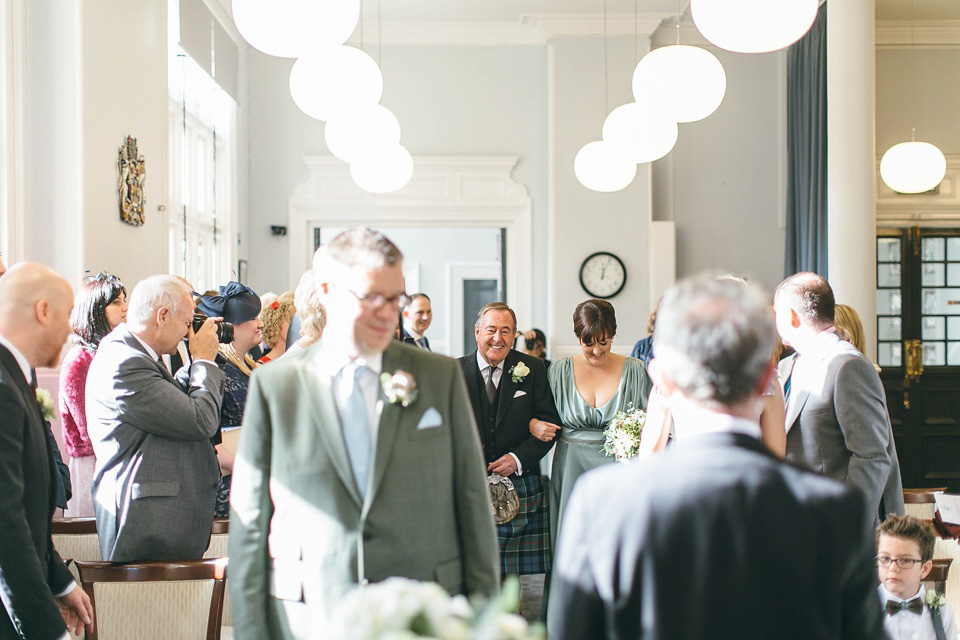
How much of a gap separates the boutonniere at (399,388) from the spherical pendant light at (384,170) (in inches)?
184

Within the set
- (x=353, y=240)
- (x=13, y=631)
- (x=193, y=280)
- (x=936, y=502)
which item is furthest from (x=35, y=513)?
(x=193, y=280)

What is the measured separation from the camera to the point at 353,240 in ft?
6.32

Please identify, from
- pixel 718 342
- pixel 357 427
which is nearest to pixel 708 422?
pixel 718 342

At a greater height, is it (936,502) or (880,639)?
(880,639)

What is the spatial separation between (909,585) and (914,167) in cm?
529

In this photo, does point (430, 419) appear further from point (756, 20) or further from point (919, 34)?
point (919, 34)

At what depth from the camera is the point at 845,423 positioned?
2908 mm

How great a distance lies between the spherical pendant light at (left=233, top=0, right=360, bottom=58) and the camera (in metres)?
3.21

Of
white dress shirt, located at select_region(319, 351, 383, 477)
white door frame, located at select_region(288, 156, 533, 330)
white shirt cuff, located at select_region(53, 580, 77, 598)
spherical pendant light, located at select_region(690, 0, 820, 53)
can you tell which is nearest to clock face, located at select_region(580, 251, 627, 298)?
white door frame, located at select_region(288, 156, 533, 330)

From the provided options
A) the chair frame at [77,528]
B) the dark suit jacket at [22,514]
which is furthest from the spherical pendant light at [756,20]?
the chair frame at [77,528]

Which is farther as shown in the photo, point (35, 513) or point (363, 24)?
point (363, 24)

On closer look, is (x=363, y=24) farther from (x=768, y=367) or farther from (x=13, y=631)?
(x=768, y=367)

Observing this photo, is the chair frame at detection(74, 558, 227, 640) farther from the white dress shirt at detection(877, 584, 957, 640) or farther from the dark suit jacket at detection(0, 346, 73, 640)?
the white dress shirt at detection(877, 584, 957, 640)

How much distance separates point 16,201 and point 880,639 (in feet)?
15.0
